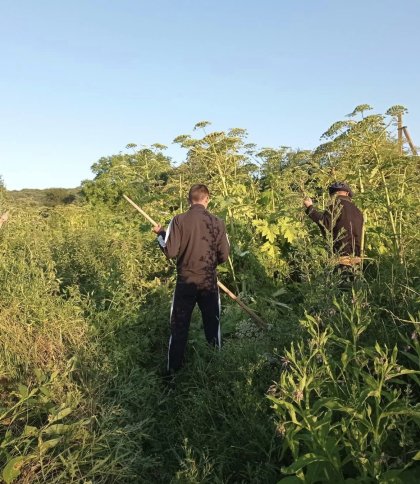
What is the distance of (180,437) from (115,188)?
10.7 metres

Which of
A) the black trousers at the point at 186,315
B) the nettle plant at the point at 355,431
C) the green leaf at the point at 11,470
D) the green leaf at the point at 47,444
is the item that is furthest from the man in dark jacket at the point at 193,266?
the nettle plant at the point at 355,431

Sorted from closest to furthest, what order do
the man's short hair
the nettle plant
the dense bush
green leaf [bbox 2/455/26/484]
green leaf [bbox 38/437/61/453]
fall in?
the nettle plant → the dense bush → green leaf [bbox 2/455/26/484] → green leaf [bbox 38/437/61/453] → the man's short hair

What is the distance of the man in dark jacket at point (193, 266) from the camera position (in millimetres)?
4691

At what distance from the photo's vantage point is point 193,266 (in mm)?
4844

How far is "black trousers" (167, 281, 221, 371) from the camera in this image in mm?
4625

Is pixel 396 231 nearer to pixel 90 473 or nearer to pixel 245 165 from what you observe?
pixel 245 165

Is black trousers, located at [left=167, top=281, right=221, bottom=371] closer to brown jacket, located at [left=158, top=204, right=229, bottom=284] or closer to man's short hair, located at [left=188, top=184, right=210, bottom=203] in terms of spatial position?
brown jacket, located at [left=158, top=204, right=229, bottom=284]

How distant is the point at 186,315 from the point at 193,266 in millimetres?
507

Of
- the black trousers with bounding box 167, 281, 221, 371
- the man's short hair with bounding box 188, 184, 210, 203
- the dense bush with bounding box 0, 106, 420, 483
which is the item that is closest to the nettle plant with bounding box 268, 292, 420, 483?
the dense bush with bounding box 0, 106, 420, 483

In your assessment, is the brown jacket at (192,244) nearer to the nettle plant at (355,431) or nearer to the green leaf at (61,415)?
the green leaf at (61,415)

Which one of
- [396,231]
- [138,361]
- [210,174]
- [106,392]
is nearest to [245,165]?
[210,174]

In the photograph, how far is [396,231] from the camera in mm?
5500

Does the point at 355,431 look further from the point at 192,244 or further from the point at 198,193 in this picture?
the point at 198,193

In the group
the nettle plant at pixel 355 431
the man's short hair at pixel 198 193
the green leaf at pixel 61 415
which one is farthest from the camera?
the man's short hair at pixel 198 193
